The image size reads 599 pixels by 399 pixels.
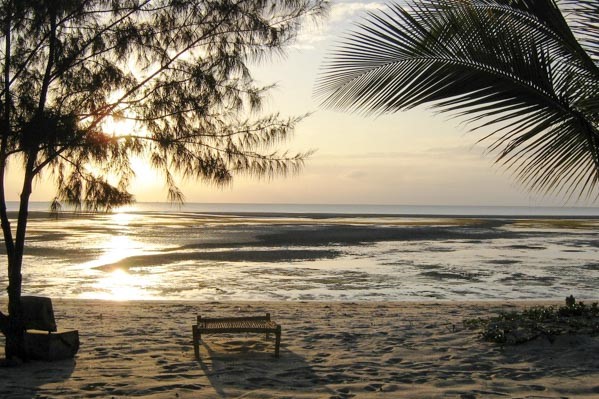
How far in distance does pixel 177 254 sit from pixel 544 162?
20236 millimetres

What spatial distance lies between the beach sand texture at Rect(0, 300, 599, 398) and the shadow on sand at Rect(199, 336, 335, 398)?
0.4 inches

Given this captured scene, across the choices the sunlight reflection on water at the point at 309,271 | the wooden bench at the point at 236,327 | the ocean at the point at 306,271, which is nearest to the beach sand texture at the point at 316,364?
the wooden bench at the point at 236,327

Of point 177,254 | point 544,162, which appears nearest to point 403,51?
point 544,162

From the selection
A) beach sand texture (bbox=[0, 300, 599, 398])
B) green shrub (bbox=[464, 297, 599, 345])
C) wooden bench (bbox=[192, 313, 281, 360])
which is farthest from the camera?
green shrub (bbox=[464, 297, 599, 345])

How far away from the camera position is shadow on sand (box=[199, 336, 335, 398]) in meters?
5.79

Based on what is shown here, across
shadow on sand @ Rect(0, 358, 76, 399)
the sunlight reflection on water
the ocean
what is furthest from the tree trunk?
the sunlight reflection on water

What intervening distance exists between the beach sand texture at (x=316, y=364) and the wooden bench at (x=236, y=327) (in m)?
0.24

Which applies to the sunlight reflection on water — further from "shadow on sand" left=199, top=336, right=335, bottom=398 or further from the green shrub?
"shadow on sand" left=199, top=336, right=335, bottom=398

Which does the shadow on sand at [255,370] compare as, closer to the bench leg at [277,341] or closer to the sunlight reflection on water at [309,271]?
the bench leg at [277,341]

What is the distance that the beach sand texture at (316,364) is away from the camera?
5727 mm

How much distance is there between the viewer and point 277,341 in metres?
7.05

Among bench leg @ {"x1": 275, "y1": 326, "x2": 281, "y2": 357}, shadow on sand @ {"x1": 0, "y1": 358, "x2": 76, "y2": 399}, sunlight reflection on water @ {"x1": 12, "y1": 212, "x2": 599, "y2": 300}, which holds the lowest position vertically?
sunlight reflection on water @ {"x1": 12, "y1": 212, "x2": 599, "y2": 300}

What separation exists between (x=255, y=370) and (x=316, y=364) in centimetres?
71

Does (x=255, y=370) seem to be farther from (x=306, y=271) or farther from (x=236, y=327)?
(x=306, y=271)
